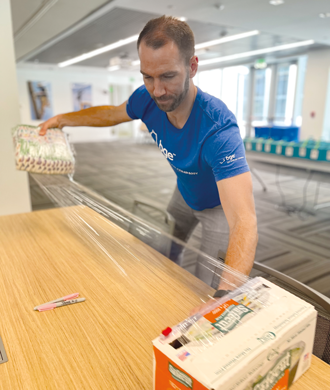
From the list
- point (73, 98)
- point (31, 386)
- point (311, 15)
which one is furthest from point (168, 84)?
point (73, 98)

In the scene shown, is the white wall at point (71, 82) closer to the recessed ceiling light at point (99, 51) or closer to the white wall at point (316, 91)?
the recessed ceiling light at point (99, 51)

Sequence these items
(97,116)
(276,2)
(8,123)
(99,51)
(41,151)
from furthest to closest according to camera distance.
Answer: (99,51)
(276,2)
(8,123)
(97,116)
(41,151)

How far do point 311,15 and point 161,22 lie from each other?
4.72 metres

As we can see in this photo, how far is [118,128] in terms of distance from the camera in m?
12.9

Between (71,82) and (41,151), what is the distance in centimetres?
1154

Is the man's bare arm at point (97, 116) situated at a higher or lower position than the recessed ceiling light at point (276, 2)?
lower

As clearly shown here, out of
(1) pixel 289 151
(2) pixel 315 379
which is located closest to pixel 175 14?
(1) pixel 289 151

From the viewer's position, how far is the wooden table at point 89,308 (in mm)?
664

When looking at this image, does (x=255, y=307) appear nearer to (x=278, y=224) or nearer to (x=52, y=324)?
(x=52, y=324)

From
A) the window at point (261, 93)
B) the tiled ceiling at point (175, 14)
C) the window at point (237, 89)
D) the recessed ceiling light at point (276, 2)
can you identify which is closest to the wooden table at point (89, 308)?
the tiled ceiling at point (175, 14)

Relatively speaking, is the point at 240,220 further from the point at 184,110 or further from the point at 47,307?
the point at 47,307

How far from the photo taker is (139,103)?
1.35 metres

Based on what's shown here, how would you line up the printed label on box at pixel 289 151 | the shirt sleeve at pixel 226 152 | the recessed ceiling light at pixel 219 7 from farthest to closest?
the recessed ceiling light at pixel 219 7 → the printed label on box at pixel 289 151 → the shirt sleeve at pixel 226 152

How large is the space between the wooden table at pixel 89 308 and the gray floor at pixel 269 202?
0.57 meters
